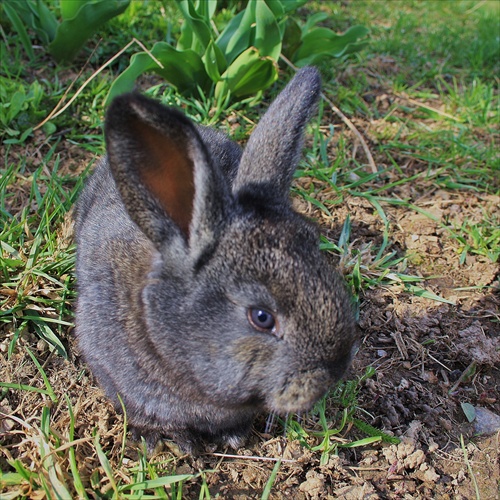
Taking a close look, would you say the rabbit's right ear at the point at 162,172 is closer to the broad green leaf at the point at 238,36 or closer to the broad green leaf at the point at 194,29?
the broad green leaf at the point at 194,29

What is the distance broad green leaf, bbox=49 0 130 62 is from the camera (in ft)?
16.5

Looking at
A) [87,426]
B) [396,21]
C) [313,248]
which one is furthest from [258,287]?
[396,21]

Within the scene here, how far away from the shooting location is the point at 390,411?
11.7 feet

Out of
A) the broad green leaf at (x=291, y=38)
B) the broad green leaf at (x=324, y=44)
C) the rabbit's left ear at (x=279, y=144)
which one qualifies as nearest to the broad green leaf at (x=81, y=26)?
the broad green leaf at (x=291, y=38)

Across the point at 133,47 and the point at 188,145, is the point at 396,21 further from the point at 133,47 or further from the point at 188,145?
the point at 188,145

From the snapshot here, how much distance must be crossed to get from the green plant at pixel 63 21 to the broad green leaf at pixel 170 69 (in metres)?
0.64

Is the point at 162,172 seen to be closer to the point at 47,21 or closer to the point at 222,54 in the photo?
the point at 222,54

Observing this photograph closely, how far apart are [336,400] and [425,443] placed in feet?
1.73

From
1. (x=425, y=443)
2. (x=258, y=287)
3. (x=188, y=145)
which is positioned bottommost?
(x=425, y=443)

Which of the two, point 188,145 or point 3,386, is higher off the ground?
point 188,145

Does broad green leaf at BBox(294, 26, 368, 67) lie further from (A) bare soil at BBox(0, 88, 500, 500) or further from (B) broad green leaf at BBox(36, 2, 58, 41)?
(B) broad green leaf at BBox(36, 2, 58, 41)

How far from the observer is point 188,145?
106 inches

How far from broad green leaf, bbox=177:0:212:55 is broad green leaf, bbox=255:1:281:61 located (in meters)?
0.39

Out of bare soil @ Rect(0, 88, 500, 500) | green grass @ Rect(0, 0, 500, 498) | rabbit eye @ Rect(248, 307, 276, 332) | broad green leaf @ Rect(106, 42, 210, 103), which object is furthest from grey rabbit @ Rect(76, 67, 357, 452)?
broad green leaf @ Rect(106, 42, 210, 103)
